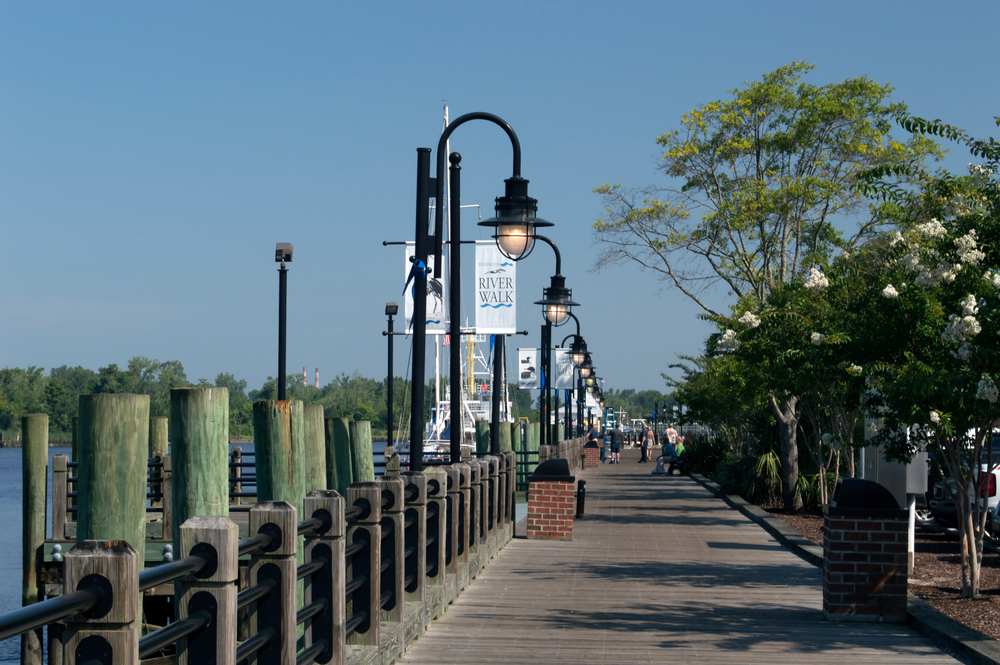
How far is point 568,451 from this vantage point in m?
38.6

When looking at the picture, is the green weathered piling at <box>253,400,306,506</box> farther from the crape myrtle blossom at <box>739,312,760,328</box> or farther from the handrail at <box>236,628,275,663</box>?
the crape myrtle blossom at <box>739,312,760,328</box>

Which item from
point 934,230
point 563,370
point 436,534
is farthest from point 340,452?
point 563,370

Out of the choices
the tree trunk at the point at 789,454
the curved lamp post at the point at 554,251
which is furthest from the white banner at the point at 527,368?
the tree trunk at the point at 789,454

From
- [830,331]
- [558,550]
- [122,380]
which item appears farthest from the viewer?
[122,380]

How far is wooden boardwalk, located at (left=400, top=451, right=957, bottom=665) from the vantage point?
817cm

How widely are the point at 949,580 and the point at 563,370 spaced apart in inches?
1394

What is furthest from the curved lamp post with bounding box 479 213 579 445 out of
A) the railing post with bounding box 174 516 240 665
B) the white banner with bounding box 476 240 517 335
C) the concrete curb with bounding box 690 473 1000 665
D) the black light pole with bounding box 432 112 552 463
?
the railing post with bounding box 174 516 240 665

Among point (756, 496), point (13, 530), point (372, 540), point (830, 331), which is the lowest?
point (13, 530)

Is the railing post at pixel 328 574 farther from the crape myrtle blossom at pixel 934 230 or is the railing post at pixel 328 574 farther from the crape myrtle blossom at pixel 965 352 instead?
the crape myrtle blossom at pixel 934 230

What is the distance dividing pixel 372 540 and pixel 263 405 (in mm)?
3768

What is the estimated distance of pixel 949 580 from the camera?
41.2 feet

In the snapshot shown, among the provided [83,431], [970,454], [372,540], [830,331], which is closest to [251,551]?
[372,540]

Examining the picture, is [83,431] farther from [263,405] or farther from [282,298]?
[282,298]

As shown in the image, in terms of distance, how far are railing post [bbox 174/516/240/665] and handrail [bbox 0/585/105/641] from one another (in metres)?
0.99
